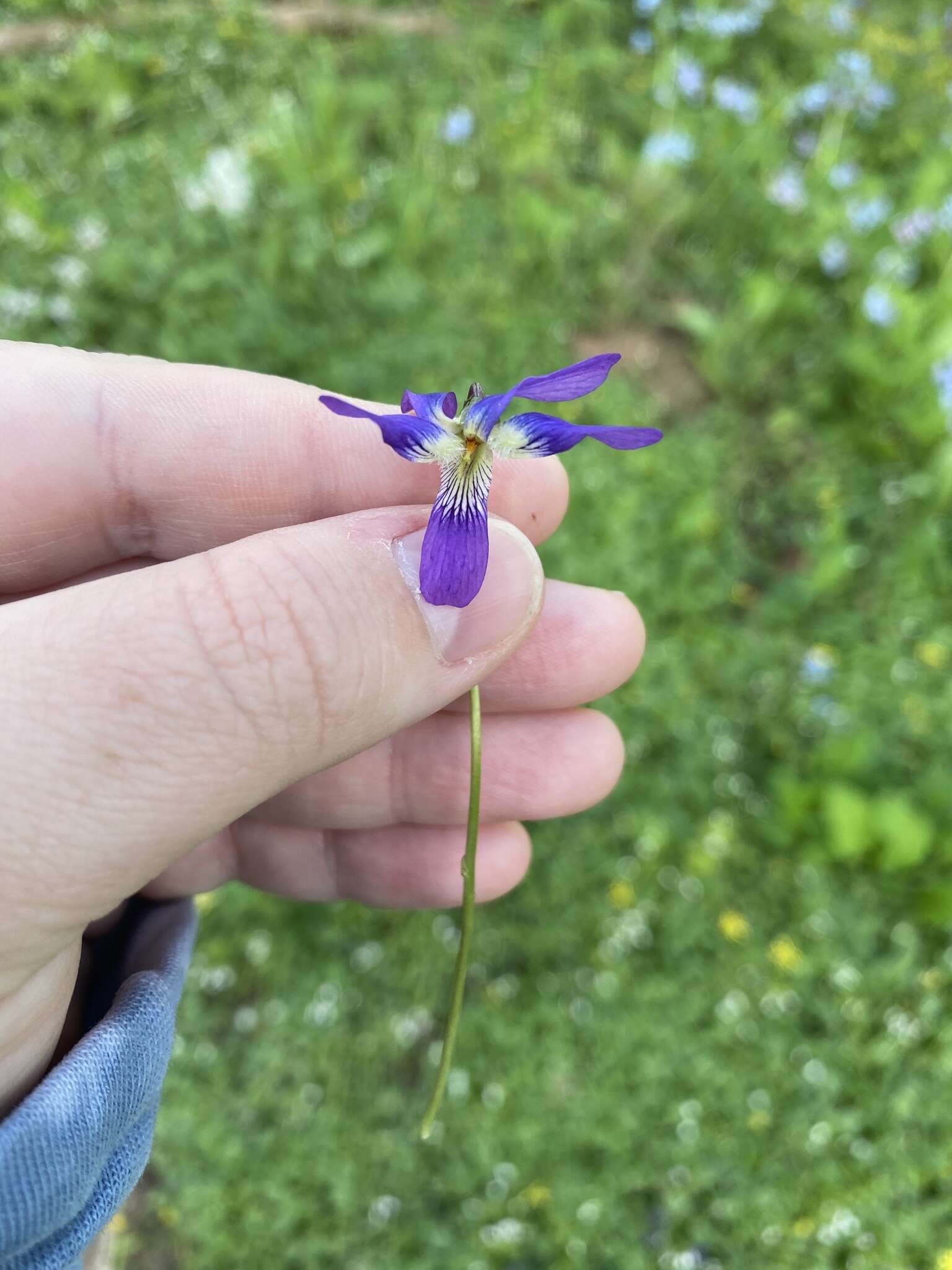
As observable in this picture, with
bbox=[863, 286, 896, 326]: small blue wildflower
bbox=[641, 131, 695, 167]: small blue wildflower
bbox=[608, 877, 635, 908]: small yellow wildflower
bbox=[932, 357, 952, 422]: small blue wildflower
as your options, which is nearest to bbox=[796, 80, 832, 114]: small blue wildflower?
bbox=[641, 131, 695, 167]: small blue wildflower

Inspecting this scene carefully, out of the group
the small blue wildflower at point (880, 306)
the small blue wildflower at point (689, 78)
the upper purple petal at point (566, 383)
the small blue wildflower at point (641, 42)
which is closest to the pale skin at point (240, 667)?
the upper purple petal at point (566, 383)

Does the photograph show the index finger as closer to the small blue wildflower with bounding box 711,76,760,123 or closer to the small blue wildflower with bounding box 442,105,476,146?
the small blue wildflower with bounding box 442,105,476,146

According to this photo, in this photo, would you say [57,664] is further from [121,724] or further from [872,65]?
[872,65]

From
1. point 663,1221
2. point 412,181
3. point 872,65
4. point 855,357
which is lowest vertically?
point 663,1221

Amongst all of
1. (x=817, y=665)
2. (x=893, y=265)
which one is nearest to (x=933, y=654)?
(x=817, y=665)

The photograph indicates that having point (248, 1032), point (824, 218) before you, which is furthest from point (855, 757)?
point (824, 218)

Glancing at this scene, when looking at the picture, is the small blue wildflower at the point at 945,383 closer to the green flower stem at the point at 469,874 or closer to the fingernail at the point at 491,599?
the fingernail at the point at 491,599

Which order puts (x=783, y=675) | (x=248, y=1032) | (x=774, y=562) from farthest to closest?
(x=774, y=562), (x=783, y=675), (x=248, y=1032)
